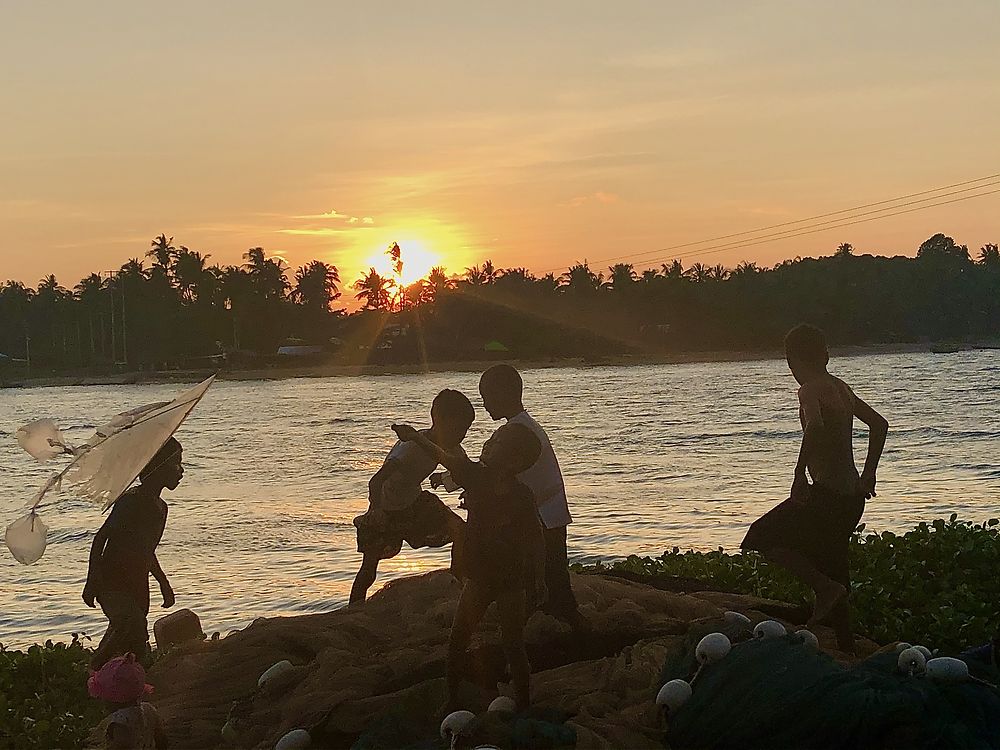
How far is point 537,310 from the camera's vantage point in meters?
117

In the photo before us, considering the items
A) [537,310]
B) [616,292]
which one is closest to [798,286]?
[616,292]

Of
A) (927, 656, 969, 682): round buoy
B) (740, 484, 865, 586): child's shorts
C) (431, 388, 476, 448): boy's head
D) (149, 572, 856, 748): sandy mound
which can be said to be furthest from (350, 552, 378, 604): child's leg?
(927, 656, 969, 682): round buoy

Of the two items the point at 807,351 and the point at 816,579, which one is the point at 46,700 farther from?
the point at 807,351

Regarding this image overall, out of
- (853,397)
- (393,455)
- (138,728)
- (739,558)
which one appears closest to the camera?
(138,728)

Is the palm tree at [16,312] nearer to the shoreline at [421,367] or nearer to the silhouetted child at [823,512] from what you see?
the shoreline at [421,367]

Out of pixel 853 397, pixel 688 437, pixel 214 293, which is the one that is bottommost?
pixel 688 437

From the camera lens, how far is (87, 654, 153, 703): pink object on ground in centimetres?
585

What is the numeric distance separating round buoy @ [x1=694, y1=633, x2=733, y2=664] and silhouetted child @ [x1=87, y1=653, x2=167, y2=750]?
9.25 ft

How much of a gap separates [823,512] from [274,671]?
11.6 ft

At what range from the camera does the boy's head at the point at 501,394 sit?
23.2 ft

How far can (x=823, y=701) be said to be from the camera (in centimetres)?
503

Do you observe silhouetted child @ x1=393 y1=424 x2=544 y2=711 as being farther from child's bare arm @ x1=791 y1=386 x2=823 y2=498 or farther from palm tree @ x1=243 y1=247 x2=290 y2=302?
palm tree @ x1=243 y1=247 x2=290 y2=302

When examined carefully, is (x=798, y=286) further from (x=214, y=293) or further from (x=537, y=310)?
(x=214, y=293)

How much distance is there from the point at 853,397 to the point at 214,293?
108 m
